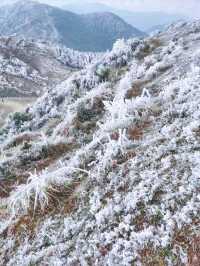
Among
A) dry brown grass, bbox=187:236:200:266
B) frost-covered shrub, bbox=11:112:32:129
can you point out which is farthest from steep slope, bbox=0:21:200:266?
frost-covered shrub, bbox=11:112:32:129

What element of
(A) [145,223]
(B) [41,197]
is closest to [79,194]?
(B) [41,197]

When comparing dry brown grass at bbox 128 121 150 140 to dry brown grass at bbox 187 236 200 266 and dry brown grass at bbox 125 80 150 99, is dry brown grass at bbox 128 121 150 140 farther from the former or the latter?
dry brown grass at bbox 125 80 150 99

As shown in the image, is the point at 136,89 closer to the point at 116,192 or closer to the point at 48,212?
the point at 48,212

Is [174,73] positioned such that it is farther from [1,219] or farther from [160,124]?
[1,219]

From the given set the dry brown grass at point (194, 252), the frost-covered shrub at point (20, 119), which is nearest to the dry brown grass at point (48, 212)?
the dry brown grass at point (194, 252)

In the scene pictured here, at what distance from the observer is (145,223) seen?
30.6 ft

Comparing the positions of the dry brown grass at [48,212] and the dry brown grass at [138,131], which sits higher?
the dry brown grass at [138,131]

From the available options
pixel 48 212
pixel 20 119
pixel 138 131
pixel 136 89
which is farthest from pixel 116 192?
pixel 20 119

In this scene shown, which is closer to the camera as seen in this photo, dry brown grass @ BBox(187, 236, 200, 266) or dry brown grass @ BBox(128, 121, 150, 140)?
dry brown grass @ BBox(187, 236, 200, 266)

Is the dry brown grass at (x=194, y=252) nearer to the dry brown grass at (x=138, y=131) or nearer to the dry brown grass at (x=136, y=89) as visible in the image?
the dry brown grass at (x=138, y=131)

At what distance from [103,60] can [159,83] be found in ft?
55.2

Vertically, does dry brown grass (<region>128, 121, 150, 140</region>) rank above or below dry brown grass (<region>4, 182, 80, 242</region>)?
above

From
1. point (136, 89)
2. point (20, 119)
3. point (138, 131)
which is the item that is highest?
point (138, 131)

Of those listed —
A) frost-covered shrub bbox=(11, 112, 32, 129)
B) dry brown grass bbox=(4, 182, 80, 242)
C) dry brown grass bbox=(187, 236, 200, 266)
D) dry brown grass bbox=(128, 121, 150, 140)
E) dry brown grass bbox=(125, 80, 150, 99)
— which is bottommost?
frost-covered shrub bbox=(11, 112, 32, 129)
